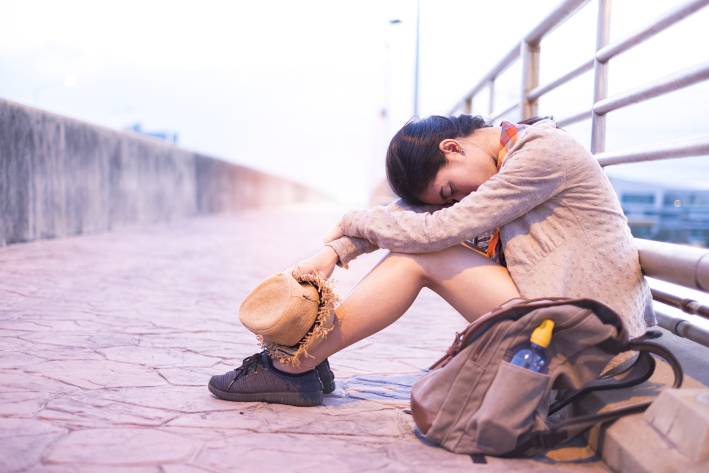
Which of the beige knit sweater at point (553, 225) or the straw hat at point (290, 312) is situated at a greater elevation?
the beige knit sweater at point (553, 225)

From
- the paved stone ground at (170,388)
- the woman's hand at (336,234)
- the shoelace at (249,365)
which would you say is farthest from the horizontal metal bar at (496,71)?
the shoelace at (249,365)

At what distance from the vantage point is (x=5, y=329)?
115 inches

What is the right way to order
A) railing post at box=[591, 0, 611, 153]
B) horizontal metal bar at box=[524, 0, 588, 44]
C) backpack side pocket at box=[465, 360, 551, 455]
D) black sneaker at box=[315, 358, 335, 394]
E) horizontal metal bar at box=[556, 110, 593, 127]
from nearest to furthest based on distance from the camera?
backpack side pocket at box=[465, 360, 551, 455] < black sneaker at box=[315, 358, 335, 394] < railing post at box=[591, 0, 611, 153] < horizontal metal bar at box=[556, 110, 593, 127] < horizontal metal bar at box=[524, 0, 588, 44]

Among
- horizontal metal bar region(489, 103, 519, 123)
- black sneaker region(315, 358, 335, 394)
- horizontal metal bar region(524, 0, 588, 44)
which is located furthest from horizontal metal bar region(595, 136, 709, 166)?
horizontal metal bar region(489, 103, 519, 123)

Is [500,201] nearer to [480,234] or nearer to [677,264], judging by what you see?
[480,234]

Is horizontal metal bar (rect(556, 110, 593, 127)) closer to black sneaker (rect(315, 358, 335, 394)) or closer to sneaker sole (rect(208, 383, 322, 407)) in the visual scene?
black sneaker (rect(315, 358, 335, 394))

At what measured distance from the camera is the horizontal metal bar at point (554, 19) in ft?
10.0

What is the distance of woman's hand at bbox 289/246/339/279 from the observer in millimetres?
2080

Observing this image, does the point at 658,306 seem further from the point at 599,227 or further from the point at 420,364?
the point at 420,364

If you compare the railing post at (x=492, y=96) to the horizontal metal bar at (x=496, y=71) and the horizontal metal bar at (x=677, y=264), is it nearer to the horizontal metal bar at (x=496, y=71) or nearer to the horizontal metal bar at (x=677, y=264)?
the horizontal metal bar at (x=496, y=71)

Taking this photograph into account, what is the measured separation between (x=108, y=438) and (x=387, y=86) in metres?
16.0

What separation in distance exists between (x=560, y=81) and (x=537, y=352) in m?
2.06

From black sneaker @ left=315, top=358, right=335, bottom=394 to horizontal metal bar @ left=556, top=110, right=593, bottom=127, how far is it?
1.44 meters

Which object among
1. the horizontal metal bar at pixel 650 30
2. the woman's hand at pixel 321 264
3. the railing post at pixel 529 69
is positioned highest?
the railing post at pixel 529 69
